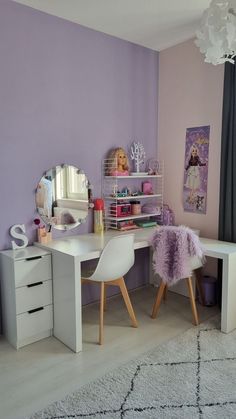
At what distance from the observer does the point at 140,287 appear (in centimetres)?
345

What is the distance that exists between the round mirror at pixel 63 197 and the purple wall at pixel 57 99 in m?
0.07

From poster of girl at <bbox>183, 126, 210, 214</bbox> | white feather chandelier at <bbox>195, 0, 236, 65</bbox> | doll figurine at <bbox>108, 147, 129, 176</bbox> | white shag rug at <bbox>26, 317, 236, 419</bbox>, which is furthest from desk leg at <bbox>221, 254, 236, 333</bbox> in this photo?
white feather chandelier at <bbox>195, 0, 236, 65</bbox>

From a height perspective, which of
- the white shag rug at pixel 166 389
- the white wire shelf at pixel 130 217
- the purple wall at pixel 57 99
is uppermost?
the purple wall at pixel 57 99

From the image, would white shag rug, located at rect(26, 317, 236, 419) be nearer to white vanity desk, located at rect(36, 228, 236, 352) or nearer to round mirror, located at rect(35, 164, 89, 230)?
white vanity desk, located at rect(36, 228, 236, 352)

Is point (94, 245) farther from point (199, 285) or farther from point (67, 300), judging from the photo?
point (199, 285)

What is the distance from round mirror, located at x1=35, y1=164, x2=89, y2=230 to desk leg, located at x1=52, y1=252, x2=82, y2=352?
1.49ft

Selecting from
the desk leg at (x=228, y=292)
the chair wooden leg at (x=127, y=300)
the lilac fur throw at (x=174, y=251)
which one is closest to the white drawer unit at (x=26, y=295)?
the chair wooden leg at (x=127, y=300)

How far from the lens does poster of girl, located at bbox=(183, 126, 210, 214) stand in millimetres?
3053

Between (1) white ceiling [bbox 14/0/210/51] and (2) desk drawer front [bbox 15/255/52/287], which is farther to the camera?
(1) white ceiling [bbox 14/0/210/51]

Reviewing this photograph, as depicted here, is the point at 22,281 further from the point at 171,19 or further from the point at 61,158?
the point at 171,19

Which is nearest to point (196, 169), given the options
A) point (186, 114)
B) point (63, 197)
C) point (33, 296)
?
point (186, 114)

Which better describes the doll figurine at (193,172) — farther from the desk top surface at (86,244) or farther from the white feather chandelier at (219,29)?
the white feather chandelier at (219,29)

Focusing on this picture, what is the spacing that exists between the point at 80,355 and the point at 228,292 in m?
1.16

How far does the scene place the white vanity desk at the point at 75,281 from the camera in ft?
7.14
